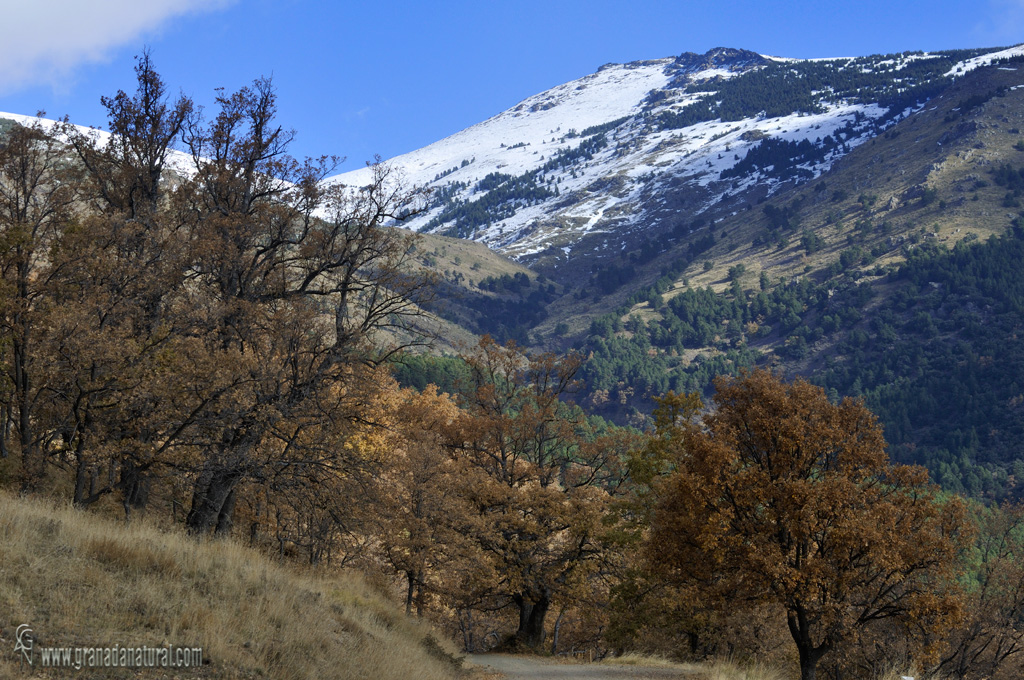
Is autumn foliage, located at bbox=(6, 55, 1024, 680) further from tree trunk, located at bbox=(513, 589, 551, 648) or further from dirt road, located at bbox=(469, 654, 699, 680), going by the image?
tree trunk, located at bbox=(513, 589, 551, 648)

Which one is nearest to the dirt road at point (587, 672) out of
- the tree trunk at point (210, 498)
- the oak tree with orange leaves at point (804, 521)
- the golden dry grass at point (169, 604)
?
the oak tree with orange leaves at point (804, 521)

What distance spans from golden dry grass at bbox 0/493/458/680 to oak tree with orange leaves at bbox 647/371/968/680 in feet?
34.0

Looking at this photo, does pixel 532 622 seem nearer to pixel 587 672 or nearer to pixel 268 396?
pixel 587 672

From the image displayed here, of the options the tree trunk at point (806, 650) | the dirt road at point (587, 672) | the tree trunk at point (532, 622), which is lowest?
the tree trunk at point (532, 622)

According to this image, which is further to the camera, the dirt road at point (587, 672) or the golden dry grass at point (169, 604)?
the dirt road at point (587, 672)

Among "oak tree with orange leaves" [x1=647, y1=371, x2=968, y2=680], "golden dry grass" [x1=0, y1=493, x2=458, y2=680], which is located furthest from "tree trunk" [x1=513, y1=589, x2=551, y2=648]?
"golden dry grass" [x1=0, y1=493, x2=458, y2=680]

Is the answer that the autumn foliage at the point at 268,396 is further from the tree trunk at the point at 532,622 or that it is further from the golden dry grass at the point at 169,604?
the tree trunk at the point at 532,622

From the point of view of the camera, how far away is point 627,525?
37.2 metres

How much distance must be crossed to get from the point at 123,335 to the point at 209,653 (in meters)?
9.71

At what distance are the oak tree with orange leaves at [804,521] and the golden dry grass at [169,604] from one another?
10.4 meters

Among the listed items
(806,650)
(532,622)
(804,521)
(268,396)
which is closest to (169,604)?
(268,396)

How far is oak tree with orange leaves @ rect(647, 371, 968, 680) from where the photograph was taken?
2106 cm

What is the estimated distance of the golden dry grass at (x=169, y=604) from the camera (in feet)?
34.2

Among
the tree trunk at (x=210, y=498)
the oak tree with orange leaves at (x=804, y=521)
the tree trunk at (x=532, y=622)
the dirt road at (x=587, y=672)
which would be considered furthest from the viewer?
the tree trunk at (x=532, y=622)
